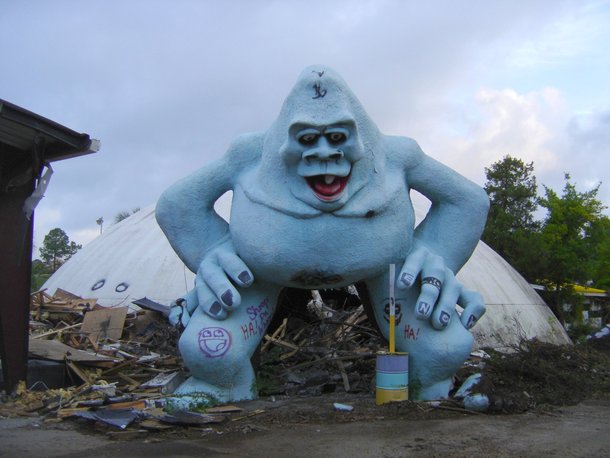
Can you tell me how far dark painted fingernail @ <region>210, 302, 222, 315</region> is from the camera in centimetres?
668

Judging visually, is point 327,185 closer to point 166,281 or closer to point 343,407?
point 343,407

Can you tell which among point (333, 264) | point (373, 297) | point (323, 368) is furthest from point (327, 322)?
point (333, 264)

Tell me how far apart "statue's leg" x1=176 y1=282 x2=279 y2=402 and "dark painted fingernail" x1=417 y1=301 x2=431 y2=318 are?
1569 mm

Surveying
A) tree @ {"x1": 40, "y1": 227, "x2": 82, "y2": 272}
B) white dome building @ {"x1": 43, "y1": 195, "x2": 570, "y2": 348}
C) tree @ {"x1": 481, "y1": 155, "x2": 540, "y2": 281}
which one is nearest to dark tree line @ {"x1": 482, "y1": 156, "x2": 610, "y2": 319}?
tree @ {"x1": 481, "y1": 155, "x2": 540, "y2": 281}

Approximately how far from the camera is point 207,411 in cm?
625

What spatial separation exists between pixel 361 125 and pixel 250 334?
242 centimetres

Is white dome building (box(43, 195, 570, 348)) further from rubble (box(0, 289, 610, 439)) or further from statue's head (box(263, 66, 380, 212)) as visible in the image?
statue's head (box(263, 66, 380, 212))

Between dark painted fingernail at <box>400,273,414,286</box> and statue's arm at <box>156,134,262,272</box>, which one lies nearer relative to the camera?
dark painted fingernail at <box>400,273,414,286</box>

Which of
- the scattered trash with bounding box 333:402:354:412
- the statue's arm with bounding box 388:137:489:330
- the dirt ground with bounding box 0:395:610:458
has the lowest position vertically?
the dirt ground with bounding box 0:395:610:458

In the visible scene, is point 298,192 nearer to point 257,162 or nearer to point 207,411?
point 257,162

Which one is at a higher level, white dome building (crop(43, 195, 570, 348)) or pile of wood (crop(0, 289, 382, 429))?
white dome building (crop(43, 195, 570, 348))

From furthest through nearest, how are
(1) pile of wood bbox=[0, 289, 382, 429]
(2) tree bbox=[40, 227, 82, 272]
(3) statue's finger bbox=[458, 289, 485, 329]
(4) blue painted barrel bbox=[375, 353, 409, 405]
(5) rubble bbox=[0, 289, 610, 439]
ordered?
1. (2) tree bbox=[40, 227, 82, 272]
2. (3) statue's finger bbox=[458, 289, 485, 329]
3. (1) pile of wood bbox=[0, 289, 382, 429]
4. (4) blue painted barrel bbox=[375, 353, 409, 405]
5. (5) rubble bbox=[0, 289, 610, 439]

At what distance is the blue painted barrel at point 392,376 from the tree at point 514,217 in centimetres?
1651

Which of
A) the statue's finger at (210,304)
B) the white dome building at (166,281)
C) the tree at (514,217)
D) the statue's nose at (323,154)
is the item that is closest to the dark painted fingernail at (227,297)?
the statue's finger at (210,304)
